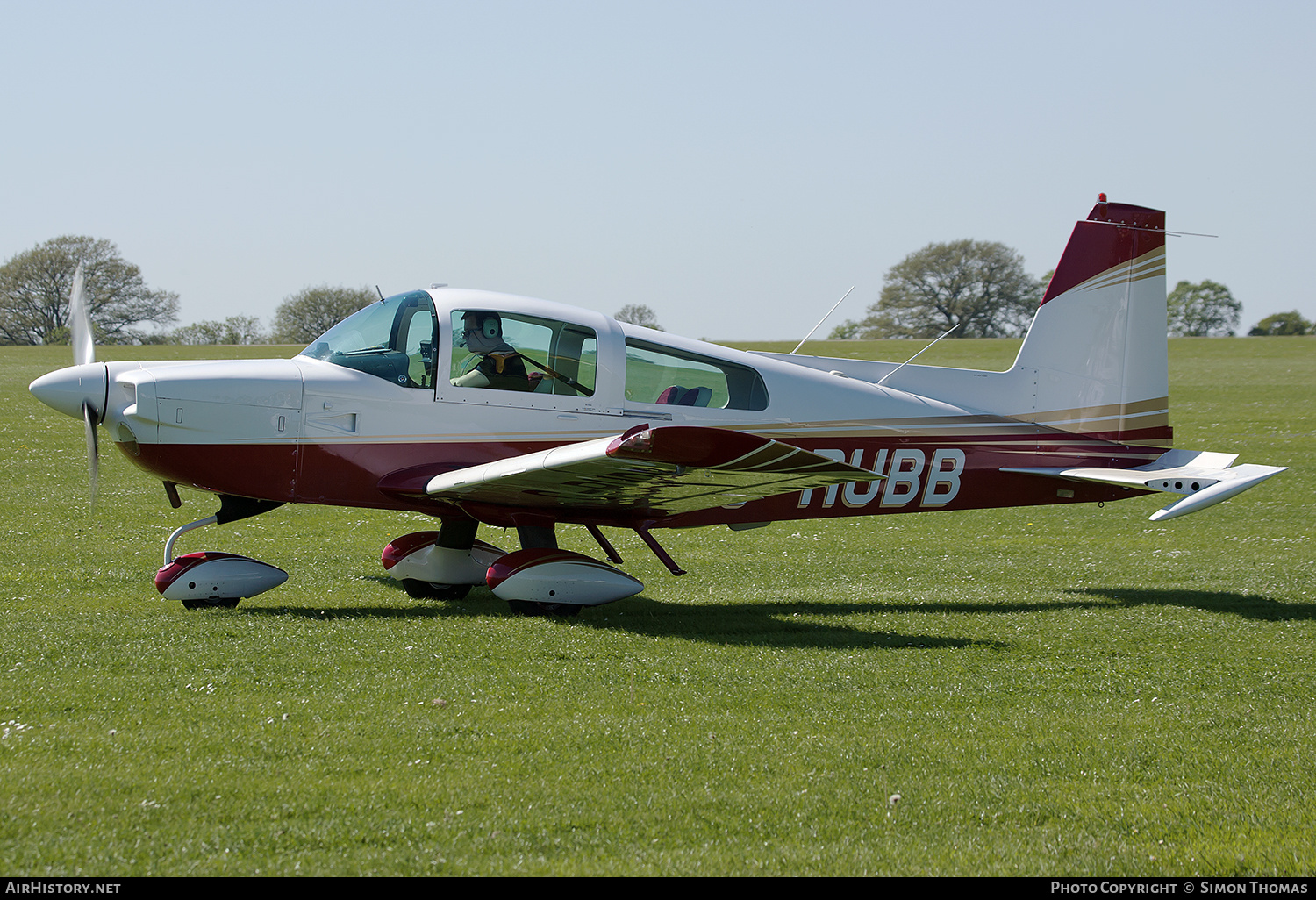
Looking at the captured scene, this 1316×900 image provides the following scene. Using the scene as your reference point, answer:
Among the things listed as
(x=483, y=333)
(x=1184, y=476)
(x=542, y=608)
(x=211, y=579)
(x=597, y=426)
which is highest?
(x=483, y=333)

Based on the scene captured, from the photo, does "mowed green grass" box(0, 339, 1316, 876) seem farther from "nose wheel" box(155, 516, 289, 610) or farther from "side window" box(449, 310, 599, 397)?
"side window" box(449, 310, 599, 397)

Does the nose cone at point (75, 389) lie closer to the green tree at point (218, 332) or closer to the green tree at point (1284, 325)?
the green tree at point (218, 332)

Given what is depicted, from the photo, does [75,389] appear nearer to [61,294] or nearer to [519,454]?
[519,454]

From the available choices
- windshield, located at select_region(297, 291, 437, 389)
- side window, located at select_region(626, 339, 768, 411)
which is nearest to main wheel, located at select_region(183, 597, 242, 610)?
windshield, located at select_region(297, 291, 437, 389)

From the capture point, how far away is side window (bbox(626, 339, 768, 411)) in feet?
29.7

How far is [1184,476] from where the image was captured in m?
9.27

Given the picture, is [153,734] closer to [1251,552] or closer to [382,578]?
[382,578]

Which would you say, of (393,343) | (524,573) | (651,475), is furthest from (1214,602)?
(393,343)

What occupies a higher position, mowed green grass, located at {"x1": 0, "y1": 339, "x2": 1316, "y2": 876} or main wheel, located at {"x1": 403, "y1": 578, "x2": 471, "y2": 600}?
mowed green grass, located at {"x1": 0, "y1": 339, "x2": 1316, "y2": 876}

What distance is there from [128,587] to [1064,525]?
12129mm

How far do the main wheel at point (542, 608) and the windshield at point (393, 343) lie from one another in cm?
189

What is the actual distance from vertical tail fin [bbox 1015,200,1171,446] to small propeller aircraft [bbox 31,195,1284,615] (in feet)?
0.06

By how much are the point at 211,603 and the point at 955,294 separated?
78258mm

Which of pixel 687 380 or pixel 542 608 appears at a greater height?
pixel 687 380
